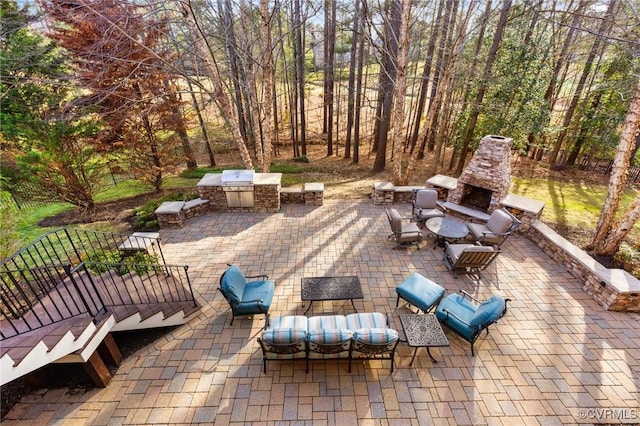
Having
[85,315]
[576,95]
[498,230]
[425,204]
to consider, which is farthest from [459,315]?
[576,95]

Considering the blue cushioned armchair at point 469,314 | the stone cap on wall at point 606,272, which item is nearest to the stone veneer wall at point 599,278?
the stone cap on wall at point 606,272

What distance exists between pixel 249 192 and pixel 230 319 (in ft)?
13.0

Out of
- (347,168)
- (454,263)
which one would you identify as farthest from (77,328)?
(347,168)

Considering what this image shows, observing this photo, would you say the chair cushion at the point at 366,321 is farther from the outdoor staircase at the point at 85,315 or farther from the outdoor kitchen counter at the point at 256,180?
the outdoor kitchen counter at the point at 256,180

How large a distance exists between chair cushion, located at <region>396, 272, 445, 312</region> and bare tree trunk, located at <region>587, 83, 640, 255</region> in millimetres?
4620

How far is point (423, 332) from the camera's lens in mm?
4008

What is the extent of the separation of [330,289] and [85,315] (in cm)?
341

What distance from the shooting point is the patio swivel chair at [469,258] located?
17.0 ft

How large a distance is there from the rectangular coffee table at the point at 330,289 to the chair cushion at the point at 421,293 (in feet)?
2.41

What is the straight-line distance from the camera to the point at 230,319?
4.68m

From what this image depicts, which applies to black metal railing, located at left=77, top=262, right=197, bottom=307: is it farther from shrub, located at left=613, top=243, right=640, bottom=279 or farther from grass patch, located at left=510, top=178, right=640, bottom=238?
grass patch, located at left=510, top=178, right=640, bottom=238

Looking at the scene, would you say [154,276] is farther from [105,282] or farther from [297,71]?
[297,71]

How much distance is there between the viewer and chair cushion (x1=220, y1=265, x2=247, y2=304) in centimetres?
432

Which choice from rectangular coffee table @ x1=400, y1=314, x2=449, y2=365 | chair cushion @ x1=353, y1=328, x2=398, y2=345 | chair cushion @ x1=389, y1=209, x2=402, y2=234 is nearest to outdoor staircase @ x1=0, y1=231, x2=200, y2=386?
chair cushion @ x1=353, y1=328, x2=398, y2=345
